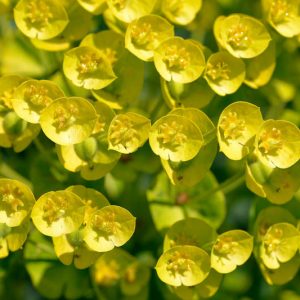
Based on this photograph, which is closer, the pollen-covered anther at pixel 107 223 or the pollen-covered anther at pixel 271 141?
the pollen-covered anther at pixel 107 223

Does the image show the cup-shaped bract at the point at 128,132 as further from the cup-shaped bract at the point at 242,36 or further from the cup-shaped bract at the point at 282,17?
the cup-shaped bract at the point at 282,17

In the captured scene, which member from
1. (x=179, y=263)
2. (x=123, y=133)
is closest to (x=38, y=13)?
(x=123, y=133)

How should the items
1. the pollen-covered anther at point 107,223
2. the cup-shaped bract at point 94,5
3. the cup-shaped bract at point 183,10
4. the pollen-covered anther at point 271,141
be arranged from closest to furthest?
the pollen-covered anther at point 107,223 → the pollen-covered anther at point 271,141 → the cup-shaped bract at point 94,5 → the cup-shaped bract at point 183,10

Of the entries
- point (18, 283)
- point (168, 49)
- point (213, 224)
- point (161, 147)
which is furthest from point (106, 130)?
point (18, 283)

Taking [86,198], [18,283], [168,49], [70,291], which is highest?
[168,49]

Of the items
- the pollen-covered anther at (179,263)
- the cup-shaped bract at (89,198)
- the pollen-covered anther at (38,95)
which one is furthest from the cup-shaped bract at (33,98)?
the pollen-covered anther at (179,263)

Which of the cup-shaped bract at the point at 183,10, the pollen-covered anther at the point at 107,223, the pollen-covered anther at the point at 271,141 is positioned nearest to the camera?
the pollen-covered anther at the point at 107,223

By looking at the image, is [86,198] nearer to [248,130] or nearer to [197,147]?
[197,147]
